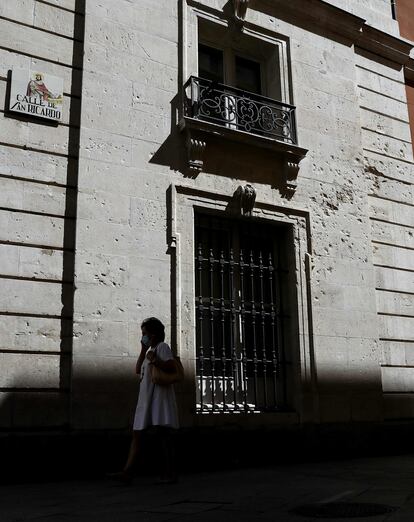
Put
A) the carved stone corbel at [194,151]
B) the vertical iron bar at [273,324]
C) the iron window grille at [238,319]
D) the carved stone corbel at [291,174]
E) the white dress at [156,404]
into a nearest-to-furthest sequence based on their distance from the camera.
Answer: the white dress at [156,404] < the iron window grille at [238,319] < the carved stone corbel at [194,151] < the vertical iron bar at [273,324] < the carved stone corbel at [291,174]

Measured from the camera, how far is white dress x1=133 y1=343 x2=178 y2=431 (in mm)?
6242

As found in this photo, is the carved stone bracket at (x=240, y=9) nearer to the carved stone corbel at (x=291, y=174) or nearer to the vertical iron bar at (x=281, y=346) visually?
the carved stone corbel at (x=291, y=174)

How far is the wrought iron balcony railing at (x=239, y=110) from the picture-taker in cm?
909

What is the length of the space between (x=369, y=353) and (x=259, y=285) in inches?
83.9

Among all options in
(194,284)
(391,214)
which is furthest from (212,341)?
(391,214)

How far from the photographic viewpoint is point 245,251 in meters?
9.42

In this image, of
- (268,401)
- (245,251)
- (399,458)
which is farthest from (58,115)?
(399,458)

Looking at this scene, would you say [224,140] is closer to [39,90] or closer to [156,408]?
[39,90]

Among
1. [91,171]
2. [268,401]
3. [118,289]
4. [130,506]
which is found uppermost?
[91,171]

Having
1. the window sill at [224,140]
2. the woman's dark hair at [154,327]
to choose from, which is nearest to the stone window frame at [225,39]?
the window sill at [224,140]

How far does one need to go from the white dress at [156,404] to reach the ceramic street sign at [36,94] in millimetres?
3465

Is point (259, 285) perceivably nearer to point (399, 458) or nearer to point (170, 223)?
point (170, 223)

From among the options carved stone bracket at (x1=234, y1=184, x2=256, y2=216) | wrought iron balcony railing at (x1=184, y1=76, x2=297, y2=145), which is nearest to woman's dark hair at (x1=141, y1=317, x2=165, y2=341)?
carved stone bracket at (x1=234, y1=184, x2=256, y2=216)

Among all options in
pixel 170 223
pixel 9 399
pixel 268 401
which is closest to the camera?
pixel 9 399
